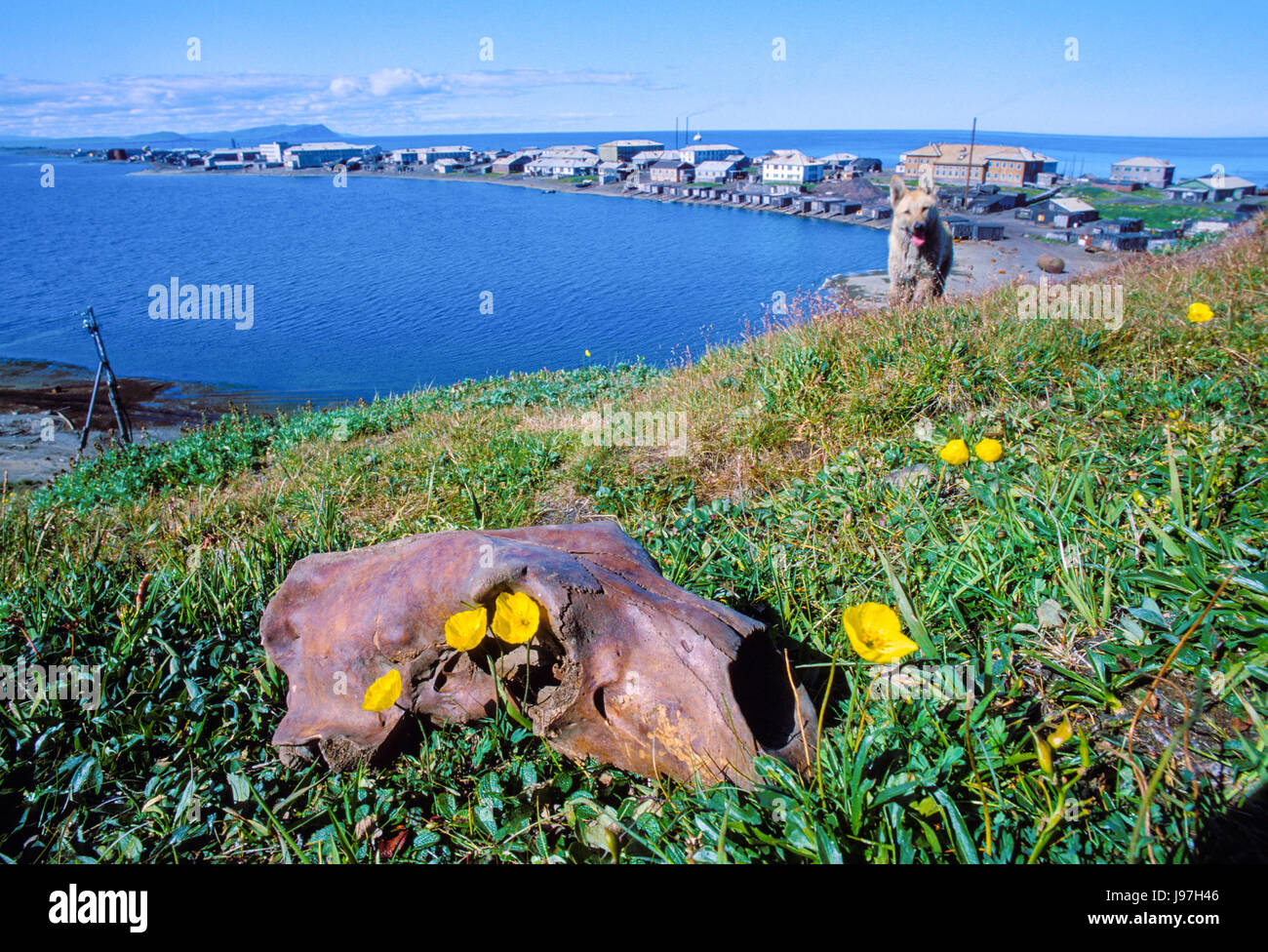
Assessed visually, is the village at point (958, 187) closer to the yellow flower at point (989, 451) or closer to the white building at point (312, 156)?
the white building at point (312, 156)

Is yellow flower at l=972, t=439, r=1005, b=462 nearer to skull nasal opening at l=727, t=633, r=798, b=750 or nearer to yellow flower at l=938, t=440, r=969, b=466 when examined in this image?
yellow flower at l=938, t=440, r=969, b=466

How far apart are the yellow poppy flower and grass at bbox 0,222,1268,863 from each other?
2.29ft

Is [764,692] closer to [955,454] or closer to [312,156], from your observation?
[955,454]

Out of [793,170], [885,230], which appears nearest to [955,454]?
[885,230]

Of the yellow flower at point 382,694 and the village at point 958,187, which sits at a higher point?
the village at point 958,187

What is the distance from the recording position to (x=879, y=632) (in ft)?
6.66
